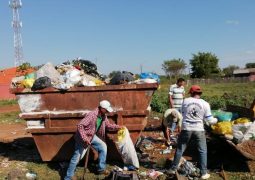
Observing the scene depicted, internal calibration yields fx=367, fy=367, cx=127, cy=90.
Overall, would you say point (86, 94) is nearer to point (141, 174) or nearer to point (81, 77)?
point (81, 77)

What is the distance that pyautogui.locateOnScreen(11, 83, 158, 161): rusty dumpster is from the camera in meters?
6.92

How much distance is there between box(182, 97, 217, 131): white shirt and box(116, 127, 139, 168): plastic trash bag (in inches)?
41.9

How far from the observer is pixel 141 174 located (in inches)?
249

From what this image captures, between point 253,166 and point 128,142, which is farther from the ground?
point 128,142

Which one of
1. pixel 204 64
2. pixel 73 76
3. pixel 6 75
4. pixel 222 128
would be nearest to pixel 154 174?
pixel 222 128

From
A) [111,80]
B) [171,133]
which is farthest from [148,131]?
[111,80]

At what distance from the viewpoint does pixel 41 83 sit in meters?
7.01

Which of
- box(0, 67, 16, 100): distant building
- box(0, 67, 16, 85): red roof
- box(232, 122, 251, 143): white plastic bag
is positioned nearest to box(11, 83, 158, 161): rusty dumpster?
box(232, 122, 251, 143): white plastic bag

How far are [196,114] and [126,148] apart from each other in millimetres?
1387

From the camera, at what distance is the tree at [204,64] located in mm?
59688

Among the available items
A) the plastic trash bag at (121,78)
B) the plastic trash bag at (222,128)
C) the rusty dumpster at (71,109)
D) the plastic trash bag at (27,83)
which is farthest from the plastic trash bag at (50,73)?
the plastic trash bag at (222,128)

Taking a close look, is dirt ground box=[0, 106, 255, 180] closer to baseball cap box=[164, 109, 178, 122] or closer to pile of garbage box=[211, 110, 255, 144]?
pile of garbage box=[211, 110, 255, 144]

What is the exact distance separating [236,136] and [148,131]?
4.34m

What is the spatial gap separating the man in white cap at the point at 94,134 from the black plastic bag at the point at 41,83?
119cm
